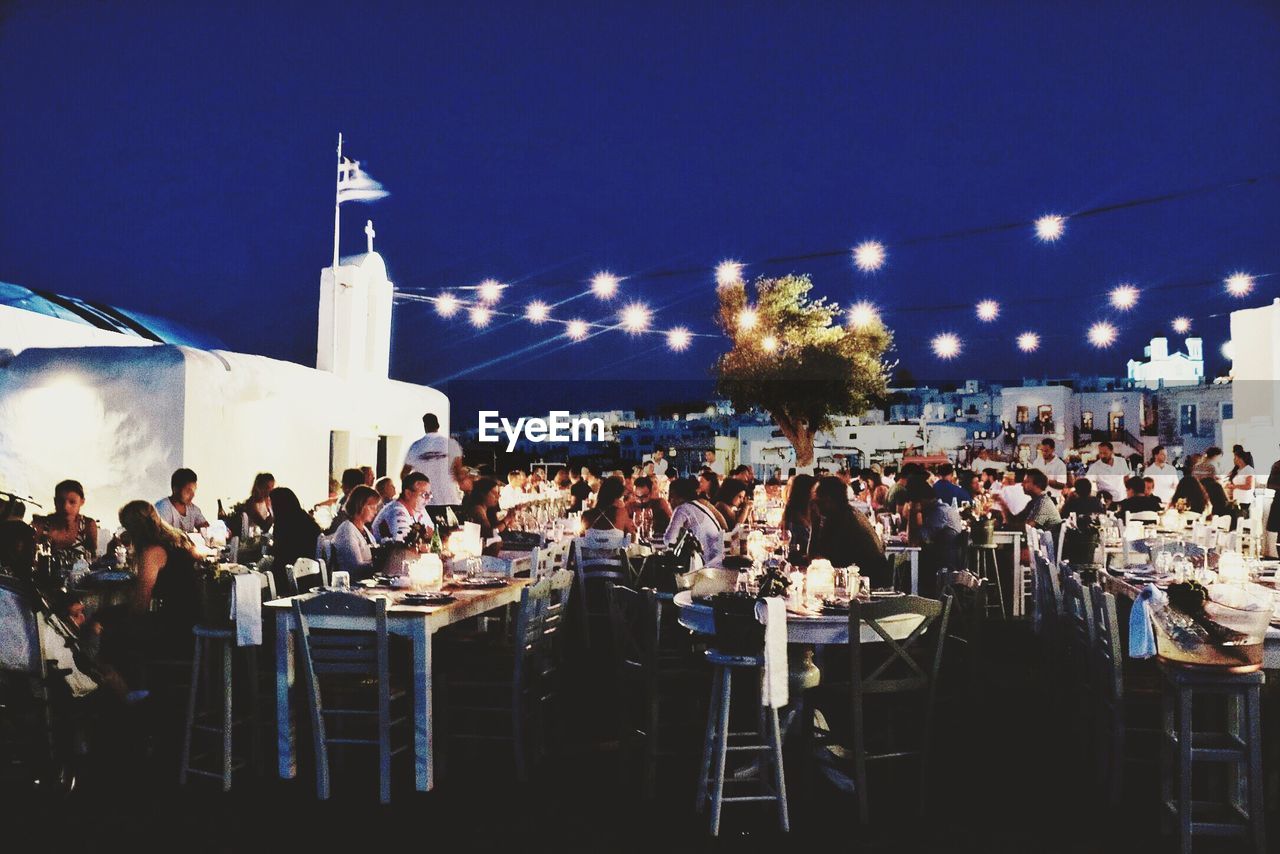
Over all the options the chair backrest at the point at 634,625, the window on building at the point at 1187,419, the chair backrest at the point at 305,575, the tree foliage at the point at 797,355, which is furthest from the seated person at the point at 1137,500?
the window on building at the point at 1187,419

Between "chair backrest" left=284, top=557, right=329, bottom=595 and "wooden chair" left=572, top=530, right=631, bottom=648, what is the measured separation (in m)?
2.49

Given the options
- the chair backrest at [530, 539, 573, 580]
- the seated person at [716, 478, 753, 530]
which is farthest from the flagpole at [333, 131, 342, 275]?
the chair backrest at [530, 539, 573, 580]

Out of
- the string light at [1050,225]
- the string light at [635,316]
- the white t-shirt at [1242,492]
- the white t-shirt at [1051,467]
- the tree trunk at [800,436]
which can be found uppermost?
the string light at [1050,225]

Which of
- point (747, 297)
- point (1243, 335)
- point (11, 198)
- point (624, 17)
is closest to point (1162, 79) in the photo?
point (1243, 335)

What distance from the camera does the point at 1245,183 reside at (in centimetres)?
1180

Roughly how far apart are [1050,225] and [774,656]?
957cm

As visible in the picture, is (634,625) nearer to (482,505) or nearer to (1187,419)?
(482,505)

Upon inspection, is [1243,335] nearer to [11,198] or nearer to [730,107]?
[730,107]

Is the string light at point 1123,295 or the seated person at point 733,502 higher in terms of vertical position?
the string light at point 1123,295

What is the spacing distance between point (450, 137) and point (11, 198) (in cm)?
940

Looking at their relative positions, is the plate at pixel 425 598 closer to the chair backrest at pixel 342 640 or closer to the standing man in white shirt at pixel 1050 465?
Answer: the chair backrest at pixel 342 640

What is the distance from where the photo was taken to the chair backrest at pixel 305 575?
20.8 ft

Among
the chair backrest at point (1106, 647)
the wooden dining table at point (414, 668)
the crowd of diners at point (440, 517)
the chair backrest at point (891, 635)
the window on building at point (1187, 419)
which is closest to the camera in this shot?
the chair backrest at point (891, 635)

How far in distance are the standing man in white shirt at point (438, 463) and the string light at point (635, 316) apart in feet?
17.2
